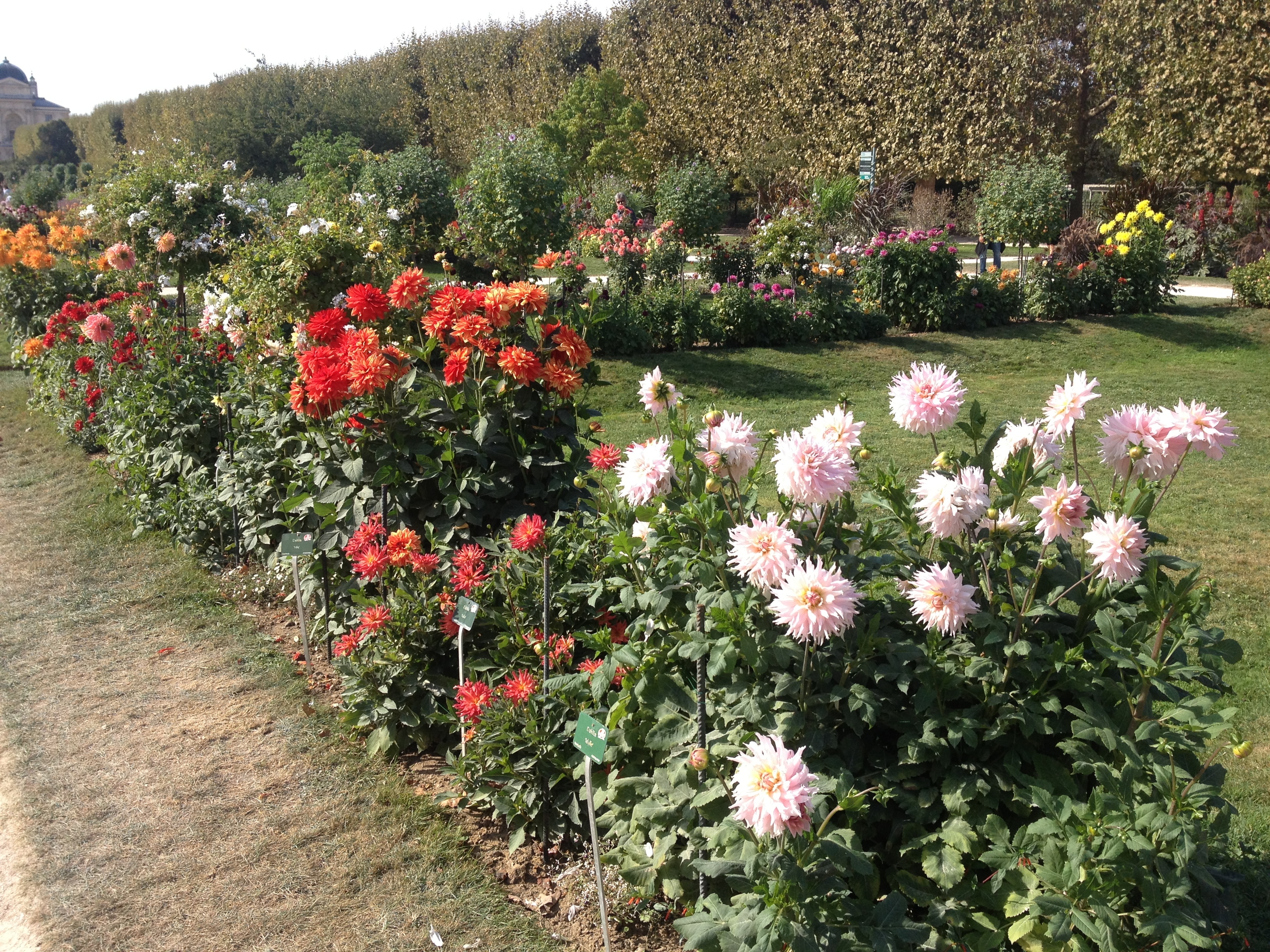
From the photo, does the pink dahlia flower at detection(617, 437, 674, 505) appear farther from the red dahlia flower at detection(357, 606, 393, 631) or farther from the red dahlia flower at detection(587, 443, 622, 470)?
the red dahlia flower at detection(357, 606, 393, 631)

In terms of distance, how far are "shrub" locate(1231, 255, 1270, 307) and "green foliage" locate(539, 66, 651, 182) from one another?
533 inches

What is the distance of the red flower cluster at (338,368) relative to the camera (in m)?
3.30

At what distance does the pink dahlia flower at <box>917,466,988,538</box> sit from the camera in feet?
6.29

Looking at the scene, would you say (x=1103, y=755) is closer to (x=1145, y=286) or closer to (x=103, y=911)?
(x=103, y=911)

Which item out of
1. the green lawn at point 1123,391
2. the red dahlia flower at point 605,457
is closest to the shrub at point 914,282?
the green lawn at point 1123,391

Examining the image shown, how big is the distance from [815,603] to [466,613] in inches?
50.8

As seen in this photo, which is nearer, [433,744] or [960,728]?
[960,728]

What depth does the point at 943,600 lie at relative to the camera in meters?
1.88

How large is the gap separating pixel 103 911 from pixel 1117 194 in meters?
19.6

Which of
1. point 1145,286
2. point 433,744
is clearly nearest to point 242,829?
point 433,744

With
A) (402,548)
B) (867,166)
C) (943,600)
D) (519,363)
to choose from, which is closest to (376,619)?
(402,548)

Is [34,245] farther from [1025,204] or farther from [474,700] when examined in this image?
[1025,204]

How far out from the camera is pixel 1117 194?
18.0 m

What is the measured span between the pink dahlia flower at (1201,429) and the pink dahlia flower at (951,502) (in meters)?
0.40
